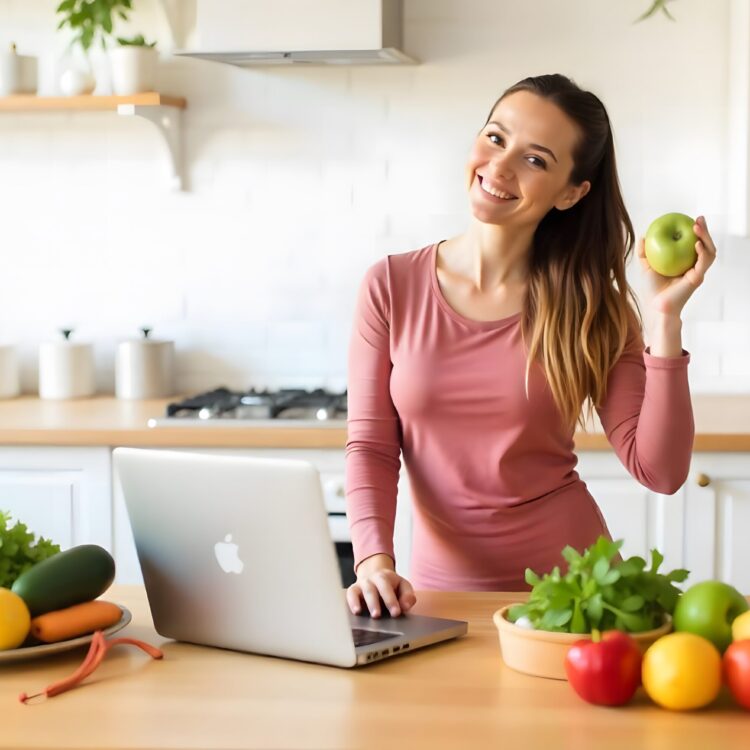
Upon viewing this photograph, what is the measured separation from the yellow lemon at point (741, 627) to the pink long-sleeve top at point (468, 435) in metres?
0.66

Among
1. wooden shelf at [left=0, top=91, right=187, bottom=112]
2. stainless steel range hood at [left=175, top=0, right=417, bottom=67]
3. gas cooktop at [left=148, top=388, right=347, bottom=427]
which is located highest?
stainless steel range hood at [left=175, top=0, right=417, bottom=67]

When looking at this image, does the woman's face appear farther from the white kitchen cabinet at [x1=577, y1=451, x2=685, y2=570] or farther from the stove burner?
the stove burner

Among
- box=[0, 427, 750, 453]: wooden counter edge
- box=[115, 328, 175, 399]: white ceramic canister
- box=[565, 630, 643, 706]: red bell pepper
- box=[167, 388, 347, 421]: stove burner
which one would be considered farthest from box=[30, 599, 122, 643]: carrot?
box=[115, 328, 175, 399]: white ceramic canister

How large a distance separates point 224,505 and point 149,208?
2.22 meters

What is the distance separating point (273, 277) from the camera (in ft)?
12.1

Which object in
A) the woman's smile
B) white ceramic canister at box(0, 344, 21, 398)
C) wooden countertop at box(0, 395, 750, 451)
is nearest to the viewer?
the woman's smile

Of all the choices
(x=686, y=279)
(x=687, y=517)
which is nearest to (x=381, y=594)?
(x=686, y=279)

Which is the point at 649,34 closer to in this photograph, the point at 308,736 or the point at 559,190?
the point at 559,190

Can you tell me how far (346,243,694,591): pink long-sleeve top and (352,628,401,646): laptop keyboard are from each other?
1.42 feet

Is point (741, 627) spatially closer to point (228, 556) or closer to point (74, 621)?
point (228, 556)

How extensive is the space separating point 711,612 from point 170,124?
8.15ft

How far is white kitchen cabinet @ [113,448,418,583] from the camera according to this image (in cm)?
308

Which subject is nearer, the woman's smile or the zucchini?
the zucchini

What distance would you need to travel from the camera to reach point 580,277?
2.26 m
